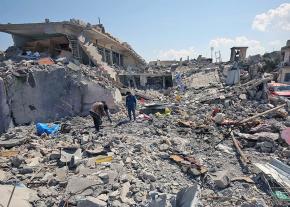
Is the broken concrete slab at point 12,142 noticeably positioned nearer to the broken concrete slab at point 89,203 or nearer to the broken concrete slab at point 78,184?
the broken concrete slab at point 78,184

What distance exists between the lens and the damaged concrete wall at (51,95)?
10516 mm

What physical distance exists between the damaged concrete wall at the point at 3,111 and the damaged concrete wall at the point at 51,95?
0.23m

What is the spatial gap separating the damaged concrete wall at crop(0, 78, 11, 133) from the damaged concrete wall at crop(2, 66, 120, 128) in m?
0.23

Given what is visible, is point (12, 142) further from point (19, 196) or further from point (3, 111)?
point (19, 196)

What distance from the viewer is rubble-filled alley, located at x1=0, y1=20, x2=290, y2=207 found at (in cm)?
516

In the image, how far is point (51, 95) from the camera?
438 inches

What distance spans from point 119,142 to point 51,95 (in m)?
4.97

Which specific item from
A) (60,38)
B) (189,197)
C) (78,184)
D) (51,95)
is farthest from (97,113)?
(60,38)

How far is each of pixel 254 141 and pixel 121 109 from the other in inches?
217

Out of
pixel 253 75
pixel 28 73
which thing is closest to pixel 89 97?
pixel 28 73

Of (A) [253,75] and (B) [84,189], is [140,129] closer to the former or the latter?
(B) [84,189]

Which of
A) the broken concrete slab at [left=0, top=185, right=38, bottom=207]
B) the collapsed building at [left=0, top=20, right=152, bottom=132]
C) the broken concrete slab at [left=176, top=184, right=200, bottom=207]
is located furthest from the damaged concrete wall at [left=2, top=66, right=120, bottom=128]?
the broken concrete slab at [left=176, top=184, right=200, bottom=207]

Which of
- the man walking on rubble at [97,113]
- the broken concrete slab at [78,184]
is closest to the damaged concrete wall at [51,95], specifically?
the man walking on rubble at [97,113]

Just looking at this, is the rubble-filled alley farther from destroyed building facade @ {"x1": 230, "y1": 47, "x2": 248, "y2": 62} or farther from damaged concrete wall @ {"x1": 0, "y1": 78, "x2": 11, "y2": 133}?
destroyed building facade @ {"x1": 230, "y1": 47, "x2": 248, "y2": 62}
